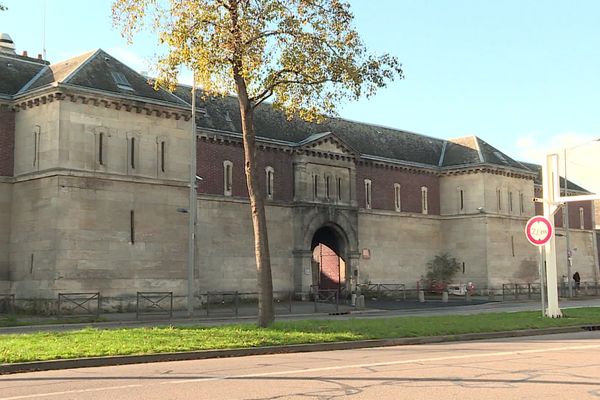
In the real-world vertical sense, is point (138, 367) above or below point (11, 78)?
below

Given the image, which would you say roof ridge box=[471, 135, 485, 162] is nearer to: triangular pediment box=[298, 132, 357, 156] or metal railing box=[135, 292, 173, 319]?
triangular pediment box=[298, 132, 357, 156]

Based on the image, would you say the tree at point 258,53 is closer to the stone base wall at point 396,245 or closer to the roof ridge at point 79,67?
the roof ridge at point 79,67

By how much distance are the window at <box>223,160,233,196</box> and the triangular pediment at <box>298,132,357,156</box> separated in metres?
5.32

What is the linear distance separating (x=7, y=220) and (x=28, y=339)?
58.0ft

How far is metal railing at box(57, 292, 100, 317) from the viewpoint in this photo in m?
29.2

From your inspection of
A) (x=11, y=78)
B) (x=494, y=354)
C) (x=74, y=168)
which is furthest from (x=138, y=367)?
(x=11, y=78)

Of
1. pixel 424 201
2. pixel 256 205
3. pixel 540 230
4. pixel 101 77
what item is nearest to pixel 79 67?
pixel 101 77

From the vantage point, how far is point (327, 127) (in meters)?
49.2

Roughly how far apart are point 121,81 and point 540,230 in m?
20.6

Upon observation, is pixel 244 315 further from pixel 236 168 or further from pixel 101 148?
pixel 236 168

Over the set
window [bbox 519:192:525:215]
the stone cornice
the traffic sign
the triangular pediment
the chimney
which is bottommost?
the traffic sign

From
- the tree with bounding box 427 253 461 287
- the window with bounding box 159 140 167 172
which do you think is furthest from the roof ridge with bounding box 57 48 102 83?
the tree with bounding box 427 253 461 287

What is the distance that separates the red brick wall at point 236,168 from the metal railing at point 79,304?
10383 millimetres

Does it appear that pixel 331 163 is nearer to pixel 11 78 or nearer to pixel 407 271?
pixel 407 271
